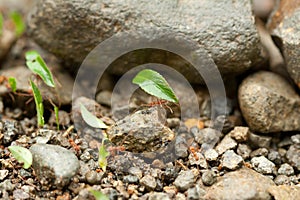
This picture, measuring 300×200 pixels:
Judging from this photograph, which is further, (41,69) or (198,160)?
(41,69)

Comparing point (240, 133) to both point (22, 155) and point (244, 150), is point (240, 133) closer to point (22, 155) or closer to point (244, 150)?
point (244, 150)

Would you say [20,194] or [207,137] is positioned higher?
[207,137]

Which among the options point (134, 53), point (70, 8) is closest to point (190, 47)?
point (134, 53)

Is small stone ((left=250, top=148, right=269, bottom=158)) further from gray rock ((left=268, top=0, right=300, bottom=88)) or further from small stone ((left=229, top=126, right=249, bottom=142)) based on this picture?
gray rock ((left=268, top=0, right=300, bottom=88))

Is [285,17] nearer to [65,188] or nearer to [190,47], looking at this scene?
[190,47]

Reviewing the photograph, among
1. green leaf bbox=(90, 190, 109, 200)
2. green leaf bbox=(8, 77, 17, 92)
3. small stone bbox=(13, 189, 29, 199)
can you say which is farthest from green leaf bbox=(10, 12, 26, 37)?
green leaf bbox=(90, 190, 109, 200)

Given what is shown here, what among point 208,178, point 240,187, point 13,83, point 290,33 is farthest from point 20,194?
point 290,33
